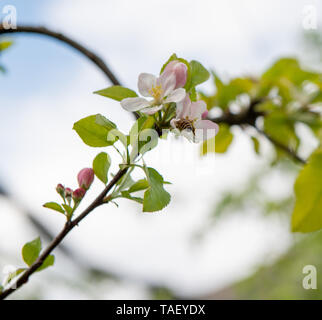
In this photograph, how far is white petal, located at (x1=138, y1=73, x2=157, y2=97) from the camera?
198 mm

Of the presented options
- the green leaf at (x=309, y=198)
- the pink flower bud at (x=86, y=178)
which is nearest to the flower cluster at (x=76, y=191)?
the pink flower bud at (x=86, y=178)

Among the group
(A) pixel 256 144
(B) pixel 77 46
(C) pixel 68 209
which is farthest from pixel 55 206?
(A) pixel 256 144

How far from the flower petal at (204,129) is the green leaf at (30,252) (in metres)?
0.10

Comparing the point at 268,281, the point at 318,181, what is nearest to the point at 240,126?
the point at 318,181

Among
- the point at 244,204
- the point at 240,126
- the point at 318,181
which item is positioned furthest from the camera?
the point at 244,204

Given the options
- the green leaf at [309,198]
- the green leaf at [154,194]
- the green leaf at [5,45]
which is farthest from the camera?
the green leaf at [5,45]

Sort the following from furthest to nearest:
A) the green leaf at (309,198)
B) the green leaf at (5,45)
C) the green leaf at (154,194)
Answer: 1. the green leaf at (5,45)
2. the green leaf at (309,198)
3. the green leaf at (154,194)

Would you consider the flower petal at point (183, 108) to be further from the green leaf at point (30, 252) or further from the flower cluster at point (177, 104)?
the green leaf at point (30, 252)

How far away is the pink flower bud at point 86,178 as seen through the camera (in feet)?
0.66

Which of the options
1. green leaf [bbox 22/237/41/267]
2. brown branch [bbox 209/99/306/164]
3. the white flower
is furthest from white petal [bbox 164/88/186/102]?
brown branch [bbox 209/99/306/164]
